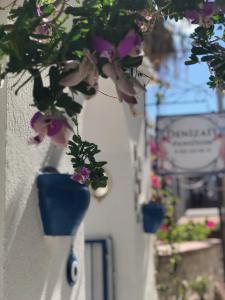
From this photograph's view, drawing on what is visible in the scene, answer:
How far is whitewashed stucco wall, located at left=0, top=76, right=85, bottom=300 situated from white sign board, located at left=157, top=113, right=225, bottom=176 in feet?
10.7

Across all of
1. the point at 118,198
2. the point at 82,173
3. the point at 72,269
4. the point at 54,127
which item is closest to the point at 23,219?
the point at 82,173

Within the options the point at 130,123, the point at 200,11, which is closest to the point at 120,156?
the point at 130,123

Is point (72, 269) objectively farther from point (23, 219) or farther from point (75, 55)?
point (75, 55)

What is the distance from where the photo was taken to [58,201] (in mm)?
2688

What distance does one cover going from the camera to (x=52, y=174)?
2750 millimetres

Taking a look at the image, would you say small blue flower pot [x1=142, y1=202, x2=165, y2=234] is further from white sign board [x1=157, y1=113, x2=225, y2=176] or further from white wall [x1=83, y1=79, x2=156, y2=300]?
white sign board [x1=157, y1=113, x2=225, y2=176]

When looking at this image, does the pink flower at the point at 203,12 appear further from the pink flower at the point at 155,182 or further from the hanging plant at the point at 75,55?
the pink flower at the point at 155,182

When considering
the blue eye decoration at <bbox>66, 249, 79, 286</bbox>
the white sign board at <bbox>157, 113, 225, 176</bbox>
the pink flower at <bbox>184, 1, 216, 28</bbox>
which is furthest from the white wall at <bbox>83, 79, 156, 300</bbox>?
the pink flower at <bbox>184, 1, 216, 28</bbox>

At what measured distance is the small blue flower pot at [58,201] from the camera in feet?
8.82

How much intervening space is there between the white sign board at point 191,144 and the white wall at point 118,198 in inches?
47.3

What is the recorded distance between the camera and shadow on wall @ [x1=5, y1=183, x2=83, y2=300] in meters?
2.38

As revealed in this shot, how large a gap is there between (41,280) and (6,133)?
77 cm

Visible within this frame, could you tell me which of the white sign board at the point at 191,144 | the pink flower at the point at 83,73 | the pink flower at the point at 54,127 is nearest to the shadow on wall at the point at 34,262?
the pink flower at the point at 54,127

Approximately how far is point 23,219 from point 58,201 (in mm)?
221
